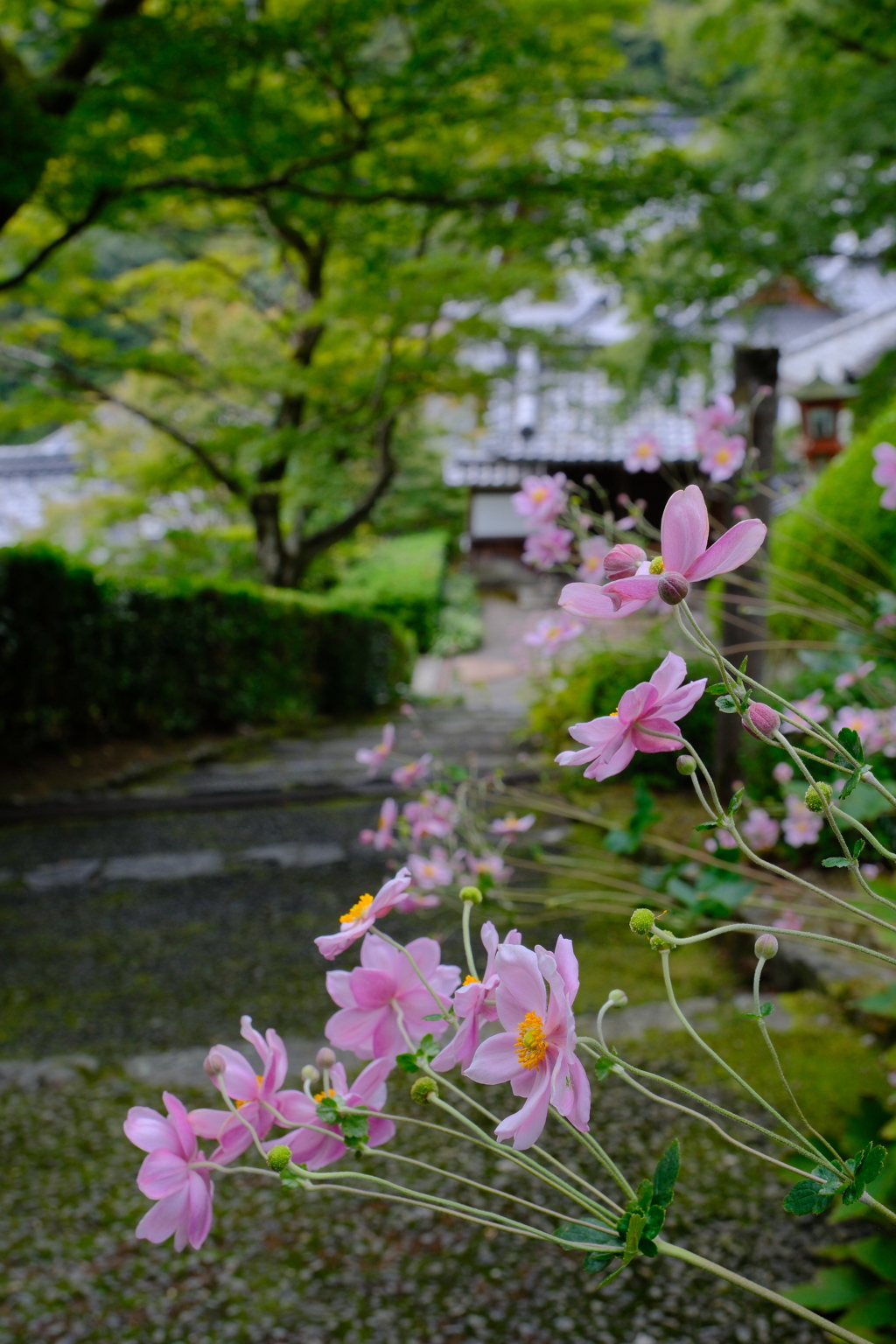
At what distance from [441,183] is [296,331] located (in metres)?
3.26

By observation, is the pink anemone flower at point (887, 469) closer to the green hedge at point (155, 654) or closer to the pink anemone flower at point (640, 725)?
the pink anemone flower at point (640, 725)

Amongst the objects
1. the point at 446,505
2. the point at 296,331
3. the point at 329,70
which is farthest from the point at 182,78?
the point at 446,505

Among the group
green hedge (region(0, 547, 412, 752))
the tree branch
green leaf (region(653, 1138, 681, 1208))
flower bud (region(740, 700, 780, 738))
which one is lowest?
green hedge (region(0, 547, 412, 752))

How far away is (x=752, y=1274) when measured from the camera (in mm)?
1246

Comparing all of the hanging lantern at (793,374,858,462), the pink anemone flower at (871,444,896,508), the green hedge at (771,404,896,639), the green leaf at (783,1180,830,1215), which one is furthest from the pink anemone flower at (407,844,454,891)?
the hanging lantern at (793,374,858,462)

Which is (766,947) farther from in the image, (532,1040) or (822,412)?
(822,412)

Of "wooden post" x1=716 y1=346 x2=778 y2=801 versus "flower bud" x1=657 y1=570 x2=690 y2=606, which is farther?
"wooden post" x1=716 y1=346 x2=778 y2=801

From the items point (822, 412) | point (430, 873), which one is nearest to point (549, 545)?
point (430, 873)

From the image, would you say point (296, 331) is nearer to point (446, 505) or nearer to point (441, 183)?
point (441, 183)

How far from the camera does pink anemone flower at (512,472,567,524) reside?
1555 millimetres

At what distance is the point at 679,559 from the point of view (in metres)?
0.40

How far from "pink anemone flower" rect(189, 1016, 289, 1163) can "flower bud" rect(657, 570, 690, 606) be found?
0.31 m

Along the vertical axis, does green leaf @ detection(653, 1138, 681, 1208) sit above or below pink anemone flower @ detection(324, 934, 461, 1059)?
below

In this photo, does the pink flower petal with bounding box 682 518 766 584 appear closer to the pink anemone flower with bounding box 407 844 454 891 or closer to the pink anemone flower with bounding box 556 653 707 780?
the pink anemone flower with bounding box 556 653 707 780
